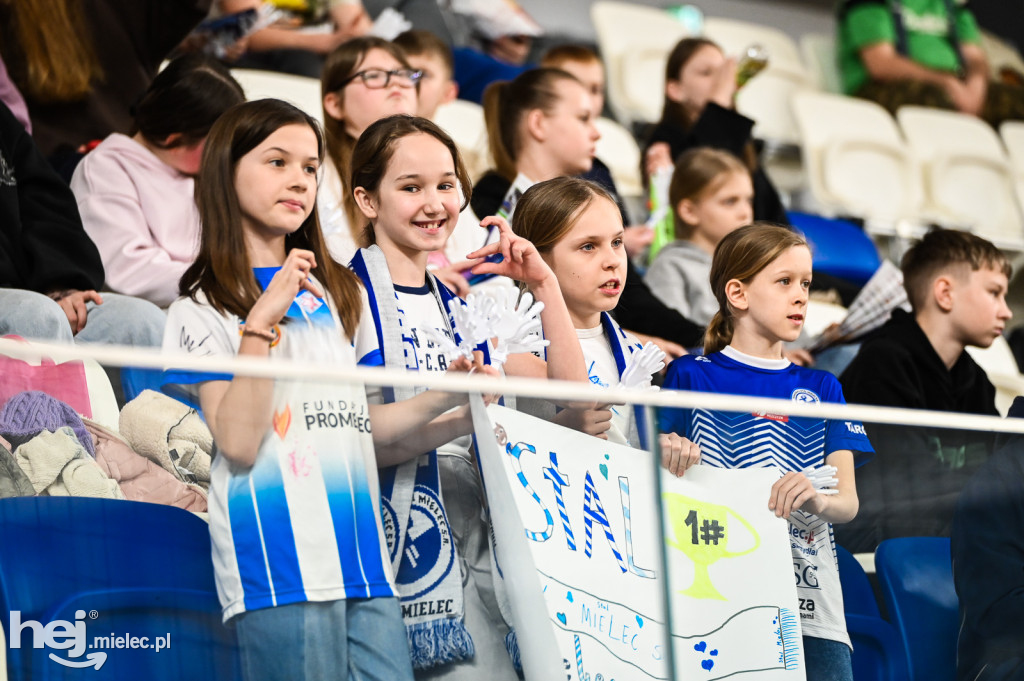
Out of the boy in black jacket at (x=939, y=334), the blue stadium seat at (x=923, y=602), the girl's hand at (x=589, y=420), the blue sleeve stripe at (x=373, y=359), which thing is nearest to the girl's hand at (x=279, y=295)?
the blue sleeve stripe at (x=373, y=359)

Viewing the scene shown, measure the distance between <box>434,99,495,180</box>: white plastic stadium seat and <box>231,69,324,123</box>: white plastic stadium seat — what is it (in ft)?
1.15

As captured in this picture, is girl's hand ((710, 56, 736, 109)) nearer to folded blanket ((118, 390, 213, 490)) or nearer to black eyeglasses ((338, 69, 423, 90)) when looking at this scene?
black eyeglasses ((338, 69, 423, 90))

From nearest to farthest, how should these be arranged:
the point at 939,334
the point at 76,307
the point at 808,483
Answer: the point at 808,483, the point at 76,307, the point at 939,334

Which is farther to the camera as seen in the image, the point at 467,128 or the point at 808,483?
the point at 467,128

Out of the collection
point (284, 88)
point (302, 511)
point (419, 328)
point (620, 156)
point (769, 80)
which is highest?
point (769, 80)

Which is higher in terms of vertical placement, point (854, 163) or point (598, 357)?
point (854, 163)

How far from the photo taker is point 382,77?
2668mm

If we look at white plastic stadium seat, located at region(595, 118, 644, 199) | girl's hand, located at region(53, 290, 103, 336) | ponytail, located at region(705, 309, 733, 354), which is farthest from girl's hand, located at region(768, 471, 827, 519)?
white plastic stadium seat, located at region(595, 118, 644, 199)

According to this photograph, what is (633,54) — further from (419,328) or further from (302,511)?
(302,511)

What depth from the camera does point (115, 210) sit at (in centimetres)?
252

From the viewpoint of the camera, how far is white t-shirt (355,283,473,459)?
1.77 meters

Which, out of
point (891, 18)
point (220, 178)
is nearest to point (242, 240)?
Result: point (220, 178)

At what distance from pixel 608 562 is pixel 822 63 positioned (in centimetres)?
470

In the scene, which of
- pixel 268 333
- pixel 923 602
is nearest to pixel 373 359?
pixel 268 333
